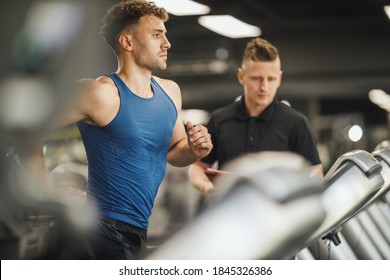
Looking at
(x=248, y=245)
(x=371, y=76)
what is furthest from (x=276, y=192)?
(x=371, y=76)

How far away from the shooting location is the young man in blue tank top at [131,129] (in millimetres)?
1307

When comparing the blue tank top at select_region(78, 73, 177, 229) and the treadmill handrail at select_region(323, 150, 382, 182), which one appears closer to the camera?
the treadmill handrail at select_region(323, 150, 382, 182)

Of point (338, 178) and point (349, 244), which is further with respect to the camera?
point (349, 244)

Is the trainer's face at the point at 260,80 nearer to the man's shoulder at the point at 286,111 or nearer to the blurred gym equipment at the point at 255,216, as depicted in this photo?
the man's shoulder at the point at 286,111

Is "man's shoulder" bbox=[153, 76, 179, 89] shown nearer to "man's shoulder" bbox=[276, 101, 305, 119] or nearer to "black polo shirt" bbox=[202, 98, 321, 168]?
"black polo shirt" bbox=[202, 98, 321, 168]

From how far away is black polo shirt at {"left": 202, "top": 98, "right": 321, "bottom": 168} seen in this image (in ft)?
6.28

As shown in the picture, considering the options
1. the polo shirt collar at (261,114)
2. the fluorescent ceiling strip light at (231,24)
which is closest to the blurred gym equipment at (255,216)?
the polo shirt collar at (261,114)

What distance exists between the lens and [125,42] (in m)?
1.48

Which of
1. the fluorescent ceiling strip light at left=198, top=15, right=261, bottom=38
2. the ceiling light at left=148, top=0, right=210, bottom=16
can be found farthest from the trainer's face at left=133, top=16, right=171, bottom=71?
the fluorescent ceiling strip light at left=198, top=15, right=261, bottom=38

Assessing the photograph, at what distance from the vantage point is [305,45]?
13.7 feet

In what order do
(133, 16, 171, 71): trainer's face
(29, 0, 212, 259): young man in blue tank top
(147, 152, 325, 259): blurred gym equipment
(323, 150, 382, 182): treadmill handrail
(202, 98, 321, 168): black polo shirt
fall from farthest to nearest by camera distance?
(202, 98, 321, 168): black polo shirt
(133, 16, 171, 71): trainer's face
(29, 0, 212, 259): young man in blue tank top
(323, 150, 382, 182): treadmill handrail
(147, 152, 325, 259): blurred gym equipment
